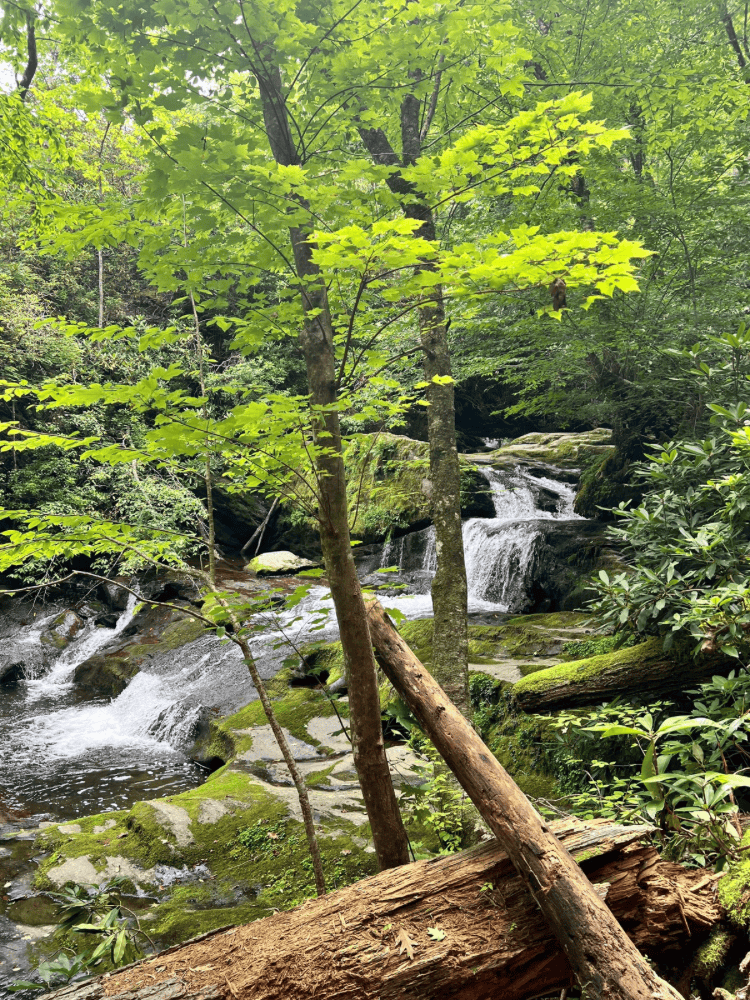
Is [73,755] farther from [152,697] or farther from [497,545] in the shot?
[497,545]

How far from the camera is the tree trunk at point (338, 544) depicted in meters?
2.62

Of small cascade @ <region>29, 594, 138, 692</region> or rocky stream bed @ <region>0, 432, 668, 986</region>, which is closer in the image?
rocky stream bed @ <region>0, 432, 668, 986</region>

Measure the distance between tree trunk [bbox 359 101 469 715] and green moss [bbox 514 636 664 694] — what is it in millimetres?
Result: 620

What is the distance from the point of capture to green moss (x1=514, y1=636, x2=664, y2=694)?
4.46 m

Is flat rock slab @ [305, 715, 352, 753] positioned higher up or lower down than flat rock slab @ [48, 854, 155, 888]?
lower down

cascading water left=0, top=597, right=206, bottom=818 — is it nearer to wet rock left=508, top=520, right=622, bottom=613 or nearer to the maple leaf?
the maple leaf

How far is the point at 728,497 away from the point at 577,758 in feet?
7.66

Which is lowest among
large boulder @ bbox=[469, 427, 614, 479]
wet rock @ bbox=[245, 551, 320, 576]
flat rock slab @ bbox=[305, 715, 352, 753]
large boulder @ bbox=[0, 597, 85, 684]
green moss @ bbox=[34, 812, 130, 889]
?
large boulder @ bbox=[0, 597, 85, 684]

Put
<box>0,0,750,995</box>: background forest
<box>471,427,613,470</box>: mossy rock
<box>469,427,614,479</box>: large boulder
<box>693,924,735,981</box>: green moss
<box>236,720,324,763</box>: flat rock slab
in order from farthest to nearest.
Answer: <box>471,427,613,470</box>: mossy rock
<box>469,427,614,479</box>: large boulder
<box>236,720,324,763</box>: flat rock slab
<box>0,0,750,995</box>: background forest
<box>693,924,735,981</box>: green moss

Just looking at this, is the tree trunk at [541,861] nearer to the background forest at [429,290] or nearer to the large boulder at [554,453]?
the background forest at [429,290]

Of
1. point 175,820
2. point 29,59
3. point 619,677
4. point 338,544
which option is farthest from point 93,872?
point 29,59

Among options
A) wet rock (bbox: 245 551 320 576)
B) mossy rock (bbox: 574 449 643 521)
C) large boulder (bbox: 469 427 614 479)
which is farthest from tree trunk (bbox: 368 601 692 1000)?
large boulder (bbox: 469 427 614 479)

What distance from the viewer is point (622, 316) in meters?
7.75

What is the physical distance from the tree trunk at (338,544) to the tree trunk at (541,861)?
0.74 ft
